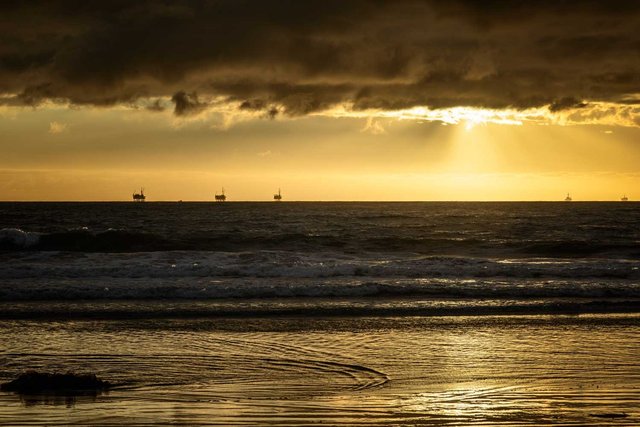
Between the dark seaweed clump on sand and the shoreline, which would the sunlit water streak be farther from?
the shoreline

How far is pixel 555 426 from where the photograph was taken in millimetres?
8438

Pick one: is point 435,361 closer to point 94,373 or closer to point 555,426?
point 555,426

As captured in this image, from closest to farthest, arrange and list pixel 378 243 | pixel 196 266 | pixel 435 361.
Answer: pixel 435 361 → pixel 196 266 → pixel 378 243

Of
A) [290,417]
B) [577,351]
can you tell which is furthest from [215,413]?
[577,351]

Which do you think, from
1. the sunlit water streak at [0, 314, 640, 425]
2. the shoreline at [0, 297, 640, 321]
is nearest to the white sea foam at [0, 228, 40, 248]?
the shoreline at [0, 297, 640, 321]

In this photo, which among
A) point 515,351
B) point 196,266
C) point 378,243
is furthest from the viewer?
point 378,243

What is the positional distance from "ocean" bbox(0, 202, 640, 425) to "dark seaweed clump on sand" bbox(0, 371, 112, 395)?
32cm

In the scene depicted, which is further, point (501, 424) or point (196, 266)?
point (196, 266)

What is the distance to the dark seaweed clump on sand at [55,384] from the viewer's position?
32.5 feet

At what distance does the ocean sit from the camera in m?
9.23

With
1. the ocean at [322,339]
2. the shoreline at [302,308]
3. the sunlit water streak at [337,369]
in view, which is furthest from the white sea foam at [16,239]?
the sunlit water streak at [337,369]

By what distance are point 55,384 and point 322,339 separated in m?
5.91

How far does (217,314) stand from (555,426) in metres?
11.5

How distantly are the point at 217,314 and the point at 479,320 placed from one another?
6.62 m
